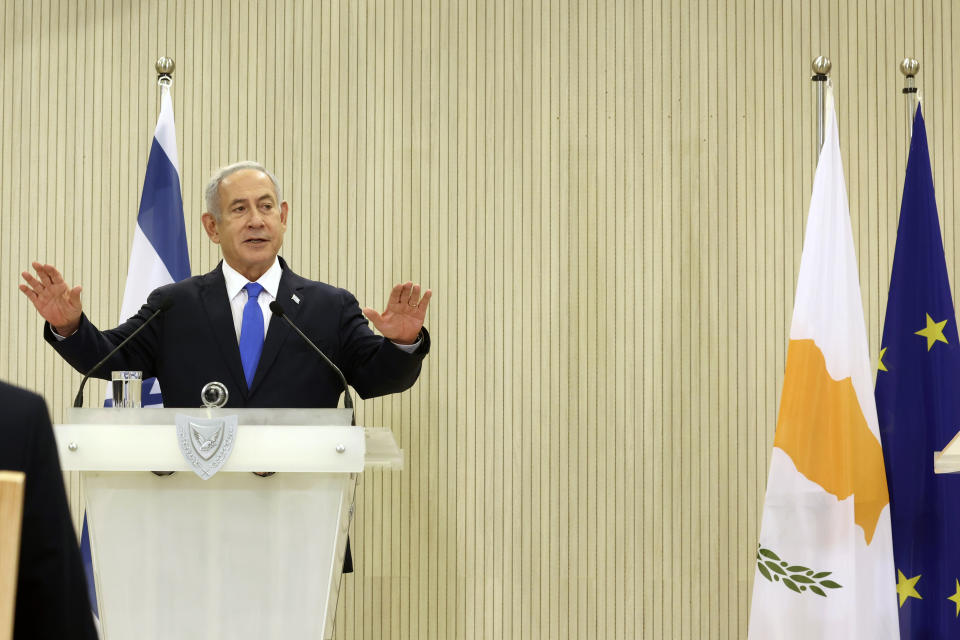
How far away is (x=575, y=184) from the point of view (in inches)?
150

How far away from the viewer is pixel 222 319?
2.56 meters

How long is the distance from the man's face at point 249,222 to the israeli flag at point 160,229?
0.76 m

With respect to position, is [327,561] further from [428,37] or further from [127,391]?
[428,37]

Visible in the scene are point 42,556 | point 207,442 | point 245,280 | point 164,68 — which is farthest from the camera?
point 164,68

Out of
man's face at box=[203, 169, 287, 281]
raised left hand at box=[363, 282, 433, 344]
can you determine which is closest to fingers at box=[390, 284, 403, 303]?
raised left hand at box=[363, 282, 433, 344]

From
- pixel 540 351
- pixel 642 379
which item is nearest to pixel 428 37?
pixel 540 351

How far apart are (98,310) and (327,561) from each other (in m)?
2.26

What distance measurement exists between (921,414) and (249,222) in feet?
6.71

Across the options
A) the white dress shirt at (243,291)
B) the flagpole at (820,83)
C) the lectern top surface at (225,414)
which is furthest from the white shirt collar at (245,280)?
the flagpole at (820,83)

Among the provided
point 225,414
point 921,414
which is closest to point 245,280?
point 225,414

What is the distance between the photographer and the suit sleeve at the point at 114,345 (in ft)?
7.81

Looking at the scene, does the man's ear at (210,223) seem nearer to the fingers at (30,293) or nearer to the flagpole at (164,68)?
the fingers at (30,293)

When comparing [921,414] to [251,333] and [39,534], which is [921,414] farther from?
[39,534]

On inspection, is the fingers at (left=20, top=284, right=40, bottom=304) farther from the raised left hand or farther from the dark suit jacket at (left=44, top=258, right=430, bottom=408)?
the raised left hand
